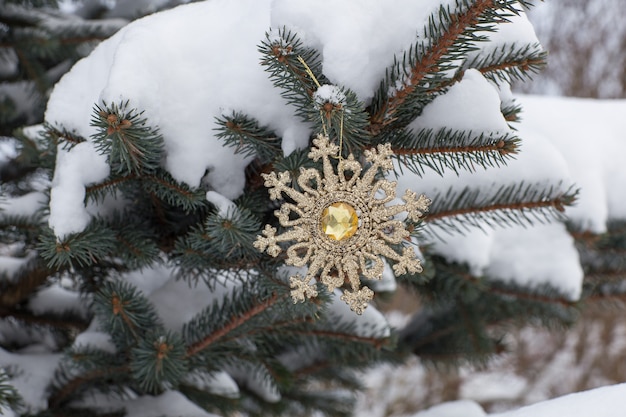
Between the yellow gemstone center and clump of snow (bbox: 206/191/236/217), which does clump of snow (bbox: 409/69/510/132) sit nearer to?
the yellow gemstone center

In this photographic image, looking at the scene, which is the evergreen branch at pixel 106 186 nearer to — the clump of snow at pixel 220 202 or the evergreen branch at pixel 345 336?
the clump of snow at pixel 220 202

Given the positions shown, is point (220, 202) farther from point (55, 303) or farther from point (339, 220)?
point (55, 303)

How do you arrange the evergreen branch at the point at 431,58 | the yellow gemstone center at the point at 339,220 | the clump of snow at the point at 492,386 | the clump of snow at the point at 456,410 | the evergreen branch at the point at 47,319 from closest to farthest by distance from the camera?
1. the evergreen branch at the point at 431,58
2. the yellow gemstone center at the point at 339,220
3. the clump of snow at the point at 456,410
4. the evergreen branch at the point at 47,319
5. the clump of snow at the point at 492,386

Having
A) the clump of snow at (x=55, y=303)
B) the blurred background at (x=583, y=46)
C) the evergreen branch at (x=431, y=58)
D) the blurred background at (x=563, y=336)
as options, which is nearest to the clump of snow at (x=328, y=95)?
the evergreen branch at (x=431, y=58)

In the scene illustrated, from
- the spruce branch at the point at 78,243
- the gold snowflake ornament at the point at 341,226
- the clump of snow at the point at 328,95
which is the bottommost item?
the spruce branch at the point at 78,243

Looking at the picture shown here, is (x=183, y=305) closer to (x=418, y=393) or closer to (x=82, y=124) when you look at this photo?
(x=82, y=124)

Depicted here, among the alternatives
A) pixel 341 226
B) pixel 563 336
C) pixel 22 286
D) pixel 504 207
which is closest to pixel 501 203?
pixel 504 207
